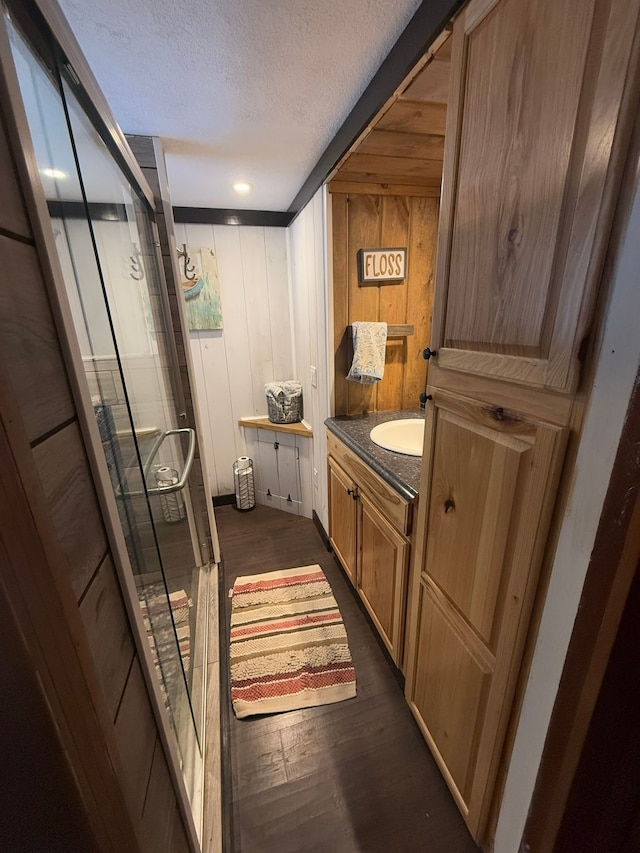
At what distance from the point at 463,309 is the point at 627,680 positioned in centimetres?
73

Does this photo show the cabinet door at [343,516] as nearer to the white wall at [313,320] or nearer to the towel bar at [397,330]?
the white wall at [313,320]

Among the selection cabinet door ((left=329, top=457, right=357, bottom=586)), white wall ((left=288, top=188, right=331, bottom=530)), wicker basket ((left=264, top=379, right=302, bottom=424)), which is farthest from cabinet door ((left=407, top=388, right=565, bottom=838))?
wicker basket ((left=264, top=379, right=302, bottom=424))

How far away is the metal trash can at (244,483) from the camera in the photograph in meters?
2.66

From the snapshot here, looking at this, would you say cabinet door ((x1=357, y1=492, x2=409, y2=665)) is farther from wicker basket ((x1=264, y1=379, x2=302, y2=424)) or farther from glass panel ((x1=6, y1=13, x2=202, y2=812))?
wicker basket ((x1=264, y1=379, x2=302, y2=424))

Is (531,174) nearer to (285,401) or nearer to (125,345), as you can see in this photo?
(125,345)

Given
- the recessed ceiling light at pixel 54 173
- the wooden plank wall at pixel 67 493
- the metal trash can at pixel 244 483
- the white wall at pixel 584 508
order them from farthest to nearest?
the metal trash can at pixel 244 483, the recessed ceiling light at pixel 54 173, the white wall at pixel 584 508, the wooden plank wall at pixel 67 493

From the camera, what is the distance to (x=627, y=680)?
0.47 m

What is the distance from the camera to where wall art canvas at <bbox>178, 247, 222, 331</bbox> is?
2.30 meters

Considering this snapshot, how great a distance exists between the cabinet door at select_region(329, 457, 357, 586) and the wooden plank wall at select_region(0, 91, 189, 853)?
1.19 meters

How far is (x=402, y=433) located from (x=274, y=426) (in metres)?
1.10

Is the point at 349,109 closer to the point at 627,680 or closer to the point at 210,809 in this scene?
the point at 627,680

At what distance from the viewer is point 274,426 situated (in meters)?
2.52

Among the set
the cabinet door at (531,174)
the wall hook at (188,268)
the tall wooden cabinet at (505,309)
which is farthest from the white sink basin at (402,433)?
the wall hook at (188,268)

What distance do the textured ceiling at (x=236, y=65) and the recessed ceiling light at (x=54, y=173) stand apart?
49 centimetres
